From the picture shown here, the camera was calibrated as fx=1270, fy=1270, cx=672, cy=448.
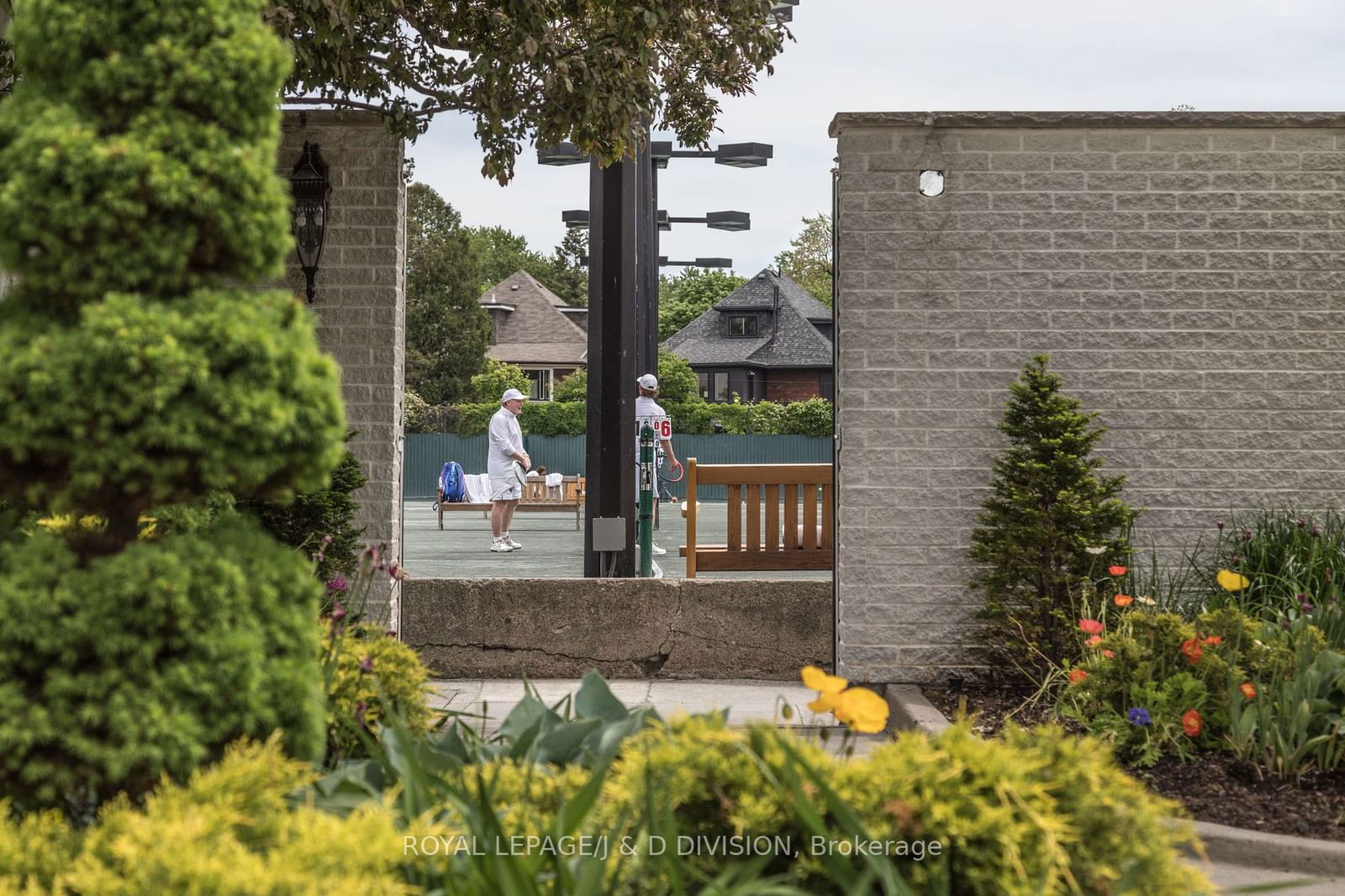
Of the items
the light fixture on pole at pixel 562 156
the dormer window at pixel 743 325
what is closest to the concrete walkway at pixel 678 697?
the light fixture on pole at pixel 562 156

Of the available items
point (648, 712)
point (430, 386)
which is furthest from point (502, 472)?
point (430, 386)

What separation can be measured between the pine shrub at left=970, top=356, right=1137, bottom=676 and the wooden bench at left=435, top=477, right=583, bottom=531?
15.0 meters

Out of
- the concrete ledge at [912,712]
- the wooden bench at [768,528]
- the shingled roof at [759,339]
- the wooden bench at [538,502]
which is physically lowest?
the wooden bench at [538,502]

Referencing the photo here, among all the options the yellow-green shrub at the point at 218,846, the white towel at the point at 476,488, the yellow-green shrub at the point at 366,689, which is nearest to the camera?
the yellow-green shrub at the point at 218,846

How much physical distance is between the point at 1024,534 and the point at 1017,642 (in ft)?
1.75

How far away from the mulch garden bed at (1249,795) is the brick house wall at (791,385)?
171 ft

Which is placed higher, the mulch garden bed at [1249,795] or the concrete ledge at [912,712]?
the mulch garden bed at [1249,795]

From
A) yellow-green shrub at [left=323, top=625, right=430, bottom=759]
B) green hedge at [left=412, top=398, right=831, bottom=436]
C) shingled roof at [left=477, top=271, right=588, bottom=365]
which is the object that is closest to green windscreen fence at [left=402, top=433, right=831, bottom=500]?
green hedge at [left=412, top=398, right=831, bottom=436]

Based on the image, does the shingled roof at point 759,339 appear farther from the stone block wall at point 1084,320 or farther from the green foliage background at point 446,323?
the stone block wall at point 1084,320

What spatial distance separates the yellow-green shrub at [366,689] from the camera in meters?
3.38

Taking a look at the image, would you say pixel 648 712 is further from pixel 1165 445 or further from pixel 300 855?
pixel 1165 445

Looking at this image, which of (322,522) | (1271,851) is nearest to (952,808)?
(1271,851)

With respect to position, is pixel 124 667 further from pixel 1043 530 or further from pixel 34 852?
pixel 1043 530

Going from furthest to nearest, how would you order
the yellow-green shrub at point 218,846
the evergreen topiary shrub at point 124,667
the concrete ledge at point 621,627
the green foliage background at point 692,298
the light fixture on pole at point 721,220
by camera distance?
the green foliage background at point 692,298
the light fixture on pole at point 721,220
the concrete ledge at point 621,627
the evergreen topiary shrub at point 124,667
the yellow-green shrub at point 218,846
